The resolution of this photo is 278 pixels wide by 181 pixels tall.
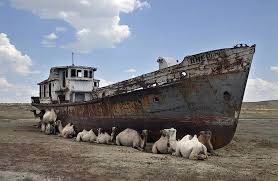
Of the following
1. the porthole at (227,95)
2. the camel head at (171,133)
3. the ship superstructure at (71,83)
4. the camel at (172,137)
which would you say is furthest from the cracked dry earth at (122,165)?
the ship superstructure at (71,83)

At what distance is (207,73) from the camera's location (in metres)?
12.5

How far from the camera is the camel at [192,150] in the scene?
10680 millimetres

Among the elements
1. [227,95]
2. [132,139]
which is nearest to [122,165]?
[132,139]

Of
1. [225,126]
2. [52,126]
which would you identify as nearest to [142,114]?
[225,126]

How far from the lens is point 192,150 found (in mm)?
10828

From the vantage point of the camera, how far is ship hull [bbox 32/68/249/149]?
40.4 ft

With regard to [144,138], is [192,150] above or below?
below

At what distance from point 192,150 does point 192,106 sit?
2159mm

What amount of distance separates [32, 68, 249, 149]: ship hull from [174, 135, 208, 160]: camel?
4.59 ft

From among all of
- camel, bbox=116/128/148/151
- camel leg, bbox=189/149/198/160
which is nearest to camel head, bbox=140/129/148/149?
camel, bbox=116/128/148/151

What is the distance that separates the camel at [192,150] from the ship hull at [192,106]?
140cm

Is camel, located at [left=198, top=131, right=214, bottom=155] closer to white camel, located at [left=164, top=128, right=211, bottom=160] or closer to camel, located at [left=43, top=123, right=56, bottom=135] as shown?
white camel, located at [left=164, top=128, right=211, bottom=160]

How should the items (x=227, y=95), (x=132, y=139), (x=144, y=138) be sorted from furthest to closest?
(x=132, y=139) < (x=144, y=138) < (x=227, y=95)

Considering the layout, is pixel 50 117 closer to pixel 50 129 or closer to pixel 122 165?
pixel 50 129
